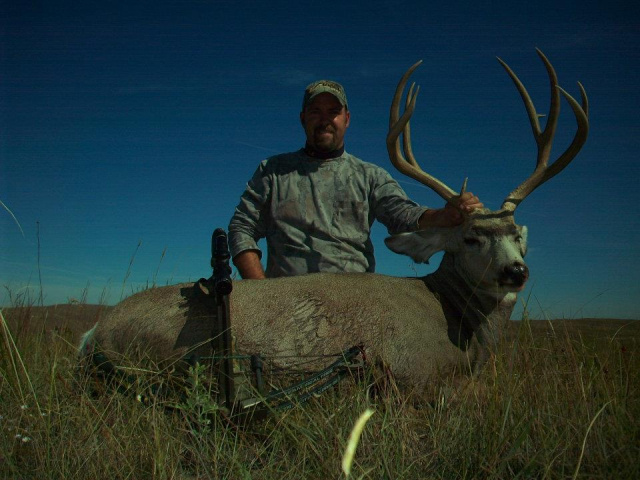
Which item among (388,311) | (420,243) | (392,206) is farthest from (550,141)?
(388,311)

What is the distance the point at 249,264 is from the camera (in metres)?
5.47

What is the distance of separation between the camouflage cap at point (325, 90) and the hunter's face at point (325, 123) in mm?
42

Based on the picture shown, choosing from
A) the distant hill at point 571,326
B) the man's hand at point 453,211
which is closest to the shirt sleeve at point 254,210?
the distant hill at point 571,326

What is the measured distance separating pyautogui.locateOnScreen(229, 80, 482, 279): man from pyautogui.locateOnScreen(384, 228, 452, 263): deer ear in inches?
20.5

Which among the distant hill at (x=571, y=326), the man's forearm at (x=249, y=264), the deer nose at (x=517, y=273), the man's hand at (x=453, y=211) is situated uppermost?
the man's hand at (x=453, y=211)

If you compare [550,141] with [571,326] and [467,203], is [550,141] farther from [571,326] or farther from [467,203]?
[571,326]

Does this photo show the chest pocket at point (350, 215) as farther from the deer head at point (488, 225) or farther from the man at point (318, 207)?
the deer head at point (488, 225)

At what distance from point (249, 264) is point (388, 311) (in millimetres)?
1960

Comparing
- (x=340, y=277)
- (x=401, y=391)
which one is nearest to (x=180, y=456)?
(x=401, y=391)

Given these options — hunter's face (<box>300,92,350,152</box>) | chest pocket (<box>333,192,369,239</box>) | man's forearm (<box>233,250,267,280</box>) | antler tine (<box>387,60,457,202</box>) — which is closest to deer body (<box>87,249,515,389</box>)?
antler tine (<box>387,60,457,202</box>)

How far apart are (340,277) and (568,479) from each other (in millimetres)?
2314

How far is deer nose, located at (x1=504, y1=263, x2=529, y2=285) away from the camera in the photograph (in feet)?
13.0

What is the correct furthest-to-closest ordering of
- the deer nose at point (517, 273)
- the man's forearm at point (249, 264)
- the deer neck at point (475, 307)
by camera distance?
the man's forearm at point (249, 264), the deer neck at point (475, 307), the deer nose at point (517, 273)

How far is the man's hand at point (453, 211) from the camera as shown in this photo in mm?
4434
